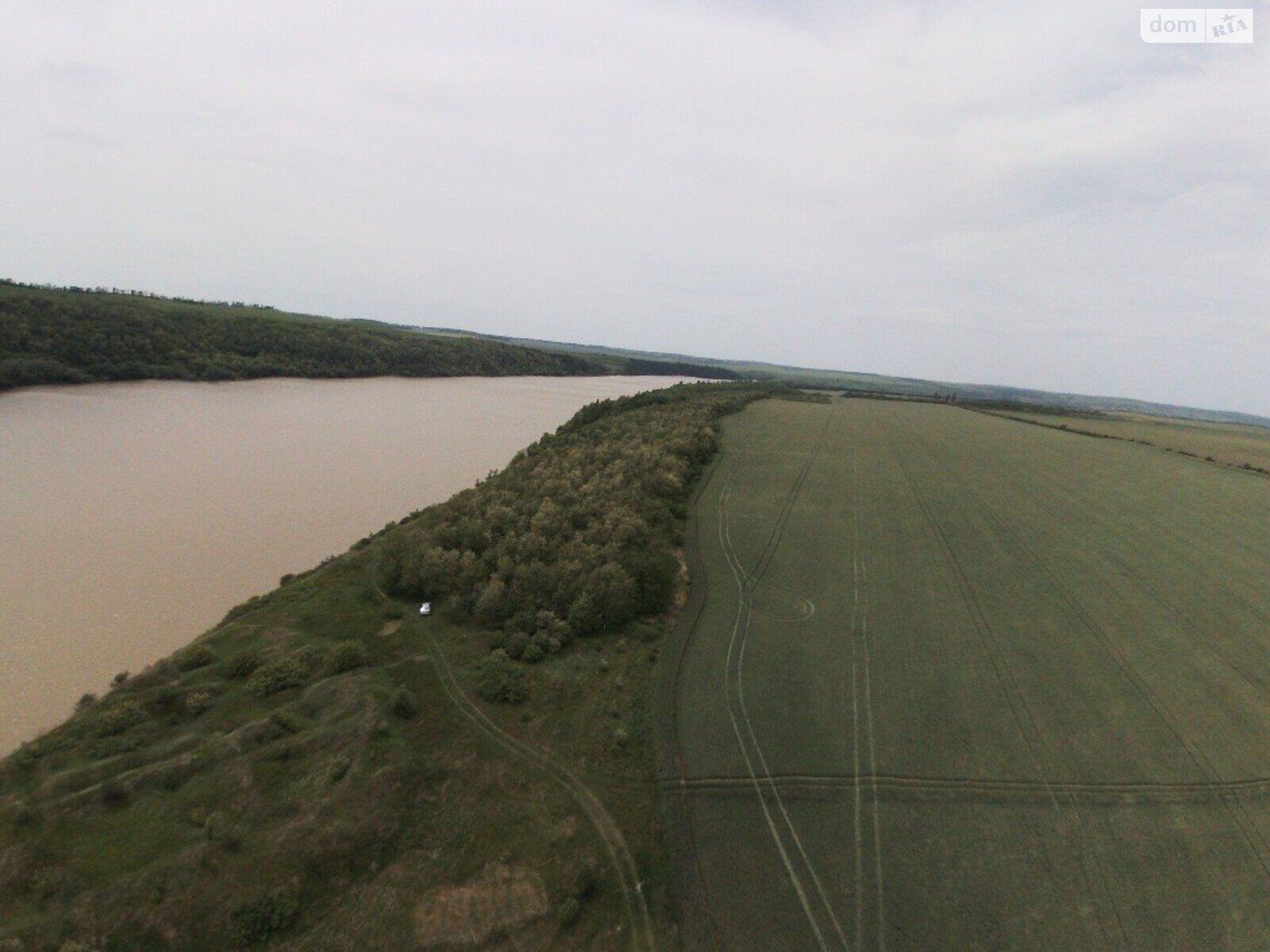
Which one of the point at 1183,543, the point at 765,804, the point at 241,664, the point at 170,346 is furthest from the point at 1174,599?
the point at 170,346

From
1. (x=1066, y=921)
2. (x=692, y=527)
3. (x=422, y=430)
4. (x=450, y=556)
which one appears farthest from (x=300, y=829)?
(x=422, y=430)

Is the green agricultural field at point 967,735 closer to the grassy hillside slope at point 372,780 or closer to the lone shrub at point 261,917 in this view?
the grassy hillside slope at point 372,780

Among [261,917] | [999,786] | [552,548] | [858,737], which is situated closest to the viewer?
[261,917]

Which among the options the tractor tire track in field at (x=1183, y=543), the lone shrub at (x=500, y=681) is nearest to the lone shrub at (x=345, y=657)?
the lone shrub at (x=500, y=681)

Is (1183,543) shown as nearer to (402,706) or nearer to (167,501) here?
(402,706)

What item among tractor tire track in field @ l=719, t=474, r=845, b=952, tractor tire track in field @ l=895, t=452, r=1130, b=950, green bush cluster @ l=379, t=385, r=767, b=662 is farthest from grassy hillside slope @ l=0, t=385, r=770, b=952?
tractor tire track in field @ l=895, t=452, r=1130, b=950

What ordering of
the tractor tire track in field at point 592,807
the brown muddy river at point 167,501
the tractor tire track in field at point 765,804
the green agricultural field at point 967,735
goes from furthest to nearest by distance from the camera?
1. the brown muddy river at point 167,501
2. the green agricultural field at point 967,735
3. the tractor tire track in field at point 765,804
4. the tractor tire track in field at point 592,807

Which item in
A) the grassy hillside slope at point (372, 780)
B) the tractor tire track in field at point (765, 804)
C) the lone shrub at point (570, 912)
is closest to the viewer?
the grassy hillside slope at point (372, 780)

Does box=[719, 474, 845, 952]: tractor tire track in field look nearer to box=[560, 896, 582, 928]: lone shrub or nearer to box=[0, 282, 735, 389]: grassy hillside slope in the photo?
box=[560, 896, 582, 928]: lone shrub

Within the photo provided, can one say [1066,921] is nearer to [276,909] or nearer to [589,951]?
[589,951]
